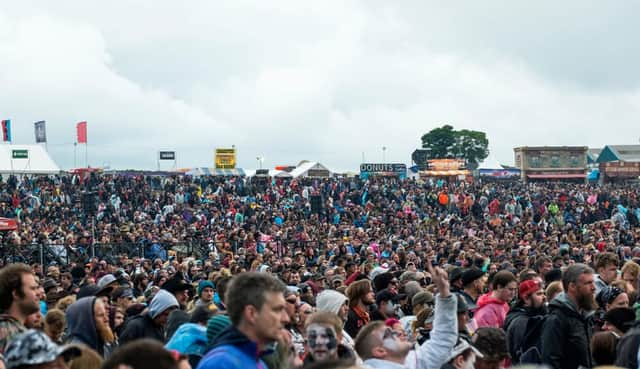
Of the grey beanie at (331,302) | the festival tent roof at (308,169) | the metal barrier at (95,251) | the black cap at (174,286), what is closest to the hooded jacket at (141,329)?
the black cap at (174,286)

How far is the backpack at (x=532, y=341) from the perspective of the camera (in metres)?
7.70

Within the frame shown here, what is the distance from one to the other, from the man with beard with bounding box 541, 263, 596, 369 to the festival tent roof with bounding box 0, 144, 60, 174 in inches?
2256

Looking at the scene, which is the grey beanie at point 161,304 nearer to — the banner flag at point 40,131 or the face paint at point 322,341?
the face paint at point 322,341

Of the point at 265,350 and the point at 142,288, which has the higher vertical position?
the point at 265,350

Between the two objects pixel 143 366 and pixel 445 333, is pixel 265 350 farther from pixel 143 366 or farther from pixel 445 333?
pixel 445 333

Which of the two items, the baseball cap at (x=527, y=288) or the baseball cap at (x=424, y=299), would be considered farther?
the baseball cap at (x=424, y=299)

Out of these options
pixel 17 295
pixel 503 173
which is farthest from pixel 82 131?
pixel 17 295

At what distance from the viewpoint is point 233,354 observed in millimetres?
4555

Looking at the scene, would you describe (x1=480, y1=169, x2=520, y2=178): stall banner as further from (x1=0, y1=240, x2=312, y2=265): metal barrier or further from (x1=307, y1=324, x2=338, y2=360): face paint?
(x1=307, y1=324, x2=338, y2=360): face paint

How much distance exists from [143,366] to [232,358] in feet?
2.19

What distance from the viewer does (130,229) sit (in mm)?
28969

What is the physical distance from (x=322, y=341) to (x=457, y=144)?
407 ft

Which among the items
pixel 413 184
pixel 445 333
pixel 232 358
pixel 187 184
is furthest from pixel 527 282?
pixel 413 184

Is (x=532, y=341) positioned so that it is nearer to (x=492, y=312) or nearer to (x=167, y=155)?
(x=492, y=312)
